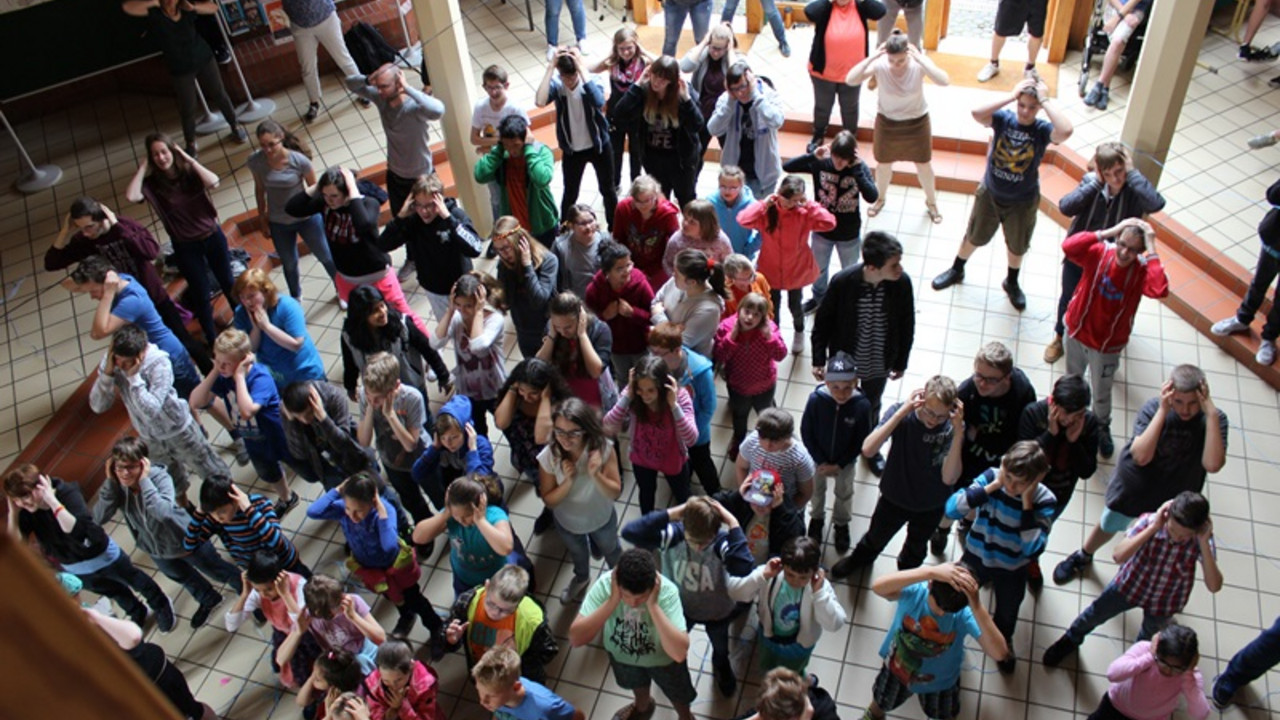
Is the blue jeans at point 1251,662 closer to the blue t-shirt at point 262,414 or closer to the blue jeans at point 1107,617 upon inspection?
the blue jeans at point 1107,617

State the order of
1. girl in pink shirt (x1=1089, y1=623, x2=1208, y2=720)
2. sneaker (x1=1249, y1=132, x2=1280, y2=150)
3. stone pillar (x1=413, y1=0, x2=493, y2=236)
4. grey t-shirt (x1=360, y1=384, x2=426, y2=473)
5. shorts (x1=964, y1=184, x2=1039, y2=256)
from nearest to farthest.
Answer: girl in pink shirt (x1=1089, y1=623, x2=1208, y2=720) → grey t-shirt (x1=360, y1=384, x2=426, y2=473) → shorts (x1=964, y1=184, x2=1039, y2=256) → sneaker (x1=1249, y1=132, x2=1280, y2=150) → stone pillar (x1=413, y1=0, x2=493, y2=236)

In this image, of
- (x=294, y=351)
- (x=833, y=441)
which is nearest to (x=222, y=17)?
(x=294, y=351)

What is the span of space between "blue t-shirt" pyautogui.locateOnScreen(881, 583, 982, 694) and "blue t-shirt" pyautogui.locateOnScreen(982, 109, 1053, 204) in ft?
10.5

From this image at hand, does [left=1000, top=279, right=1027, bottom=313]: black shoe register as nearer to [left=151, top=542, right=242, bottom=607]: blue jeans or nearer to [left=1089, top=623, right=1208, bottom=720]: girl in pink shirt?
[left=1089, top=623, right=1208, bottom=720]: girl in pink shirt

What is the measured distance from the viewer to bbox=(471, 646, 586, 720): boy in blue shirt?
3.62 meters

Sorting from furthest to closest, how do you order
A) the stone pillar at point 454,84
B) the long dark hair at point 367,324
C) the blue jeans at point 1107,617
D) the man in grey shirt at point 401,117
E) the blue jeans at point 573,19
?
1. the blue jeans at point 573,19
2. the stone pillar at point 454,84
3. the man in grey shirt at point 401,117
4. the long dark hair at point 367,324
5. the blue jeans at point 1107,617

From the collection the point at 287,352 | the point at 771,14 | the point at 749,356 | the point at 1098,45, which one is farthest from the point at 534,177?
the point at 1098,45

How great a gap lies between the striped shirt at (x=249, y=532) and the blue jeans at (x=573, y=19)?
5.97 m

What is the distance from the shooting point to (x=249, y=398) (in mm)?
5148

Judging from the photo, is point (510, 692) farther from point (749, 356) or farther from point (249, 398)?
point (249, 398)

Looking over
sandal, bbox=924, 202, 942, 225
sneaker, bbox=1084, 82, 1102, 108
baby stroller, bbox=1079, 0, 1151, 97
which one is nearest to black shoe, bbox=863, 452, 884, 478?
sandal, bbox=924, 202, 942, 225

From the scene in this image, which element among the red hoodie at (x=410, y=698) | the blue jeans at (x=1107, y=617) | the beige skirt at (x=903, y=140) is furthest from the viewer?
the beige skirt at (x=903, y=140)

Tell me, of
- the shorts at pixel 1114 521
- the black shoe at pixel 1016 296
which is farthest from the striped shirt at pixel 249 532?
the black shoe at pixel 1016 296

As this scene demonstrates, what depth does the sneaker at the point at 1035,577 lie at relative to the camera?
4.95 m
